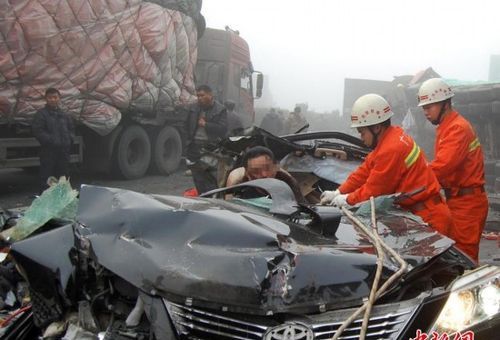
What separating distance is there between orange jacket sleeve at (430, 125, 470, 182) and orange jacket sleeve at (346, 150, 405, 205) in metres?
0.68

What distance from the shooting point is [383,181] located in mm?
3525

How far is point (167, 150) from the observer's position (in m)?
12.2

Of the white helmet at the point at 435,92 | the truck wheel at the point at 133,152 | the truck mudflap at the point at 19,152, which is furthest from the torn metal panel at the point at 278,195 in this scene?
the truck wheel at the point at 133,152

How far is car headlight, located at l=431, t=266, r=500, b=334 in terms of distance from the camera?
191cm

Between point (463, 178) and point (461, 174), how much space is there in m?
0.04

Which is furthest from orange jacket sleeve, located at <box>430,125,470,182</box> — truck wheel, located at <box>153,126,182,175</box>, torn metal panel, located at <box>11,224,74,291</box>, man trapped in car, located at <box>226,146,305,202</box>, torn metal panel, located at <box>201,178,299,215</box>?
truck wheel, located at <box>153,126,182,175</box>

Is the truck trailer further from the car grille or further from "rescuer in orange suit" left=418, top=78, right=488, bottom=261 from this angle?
the car grille

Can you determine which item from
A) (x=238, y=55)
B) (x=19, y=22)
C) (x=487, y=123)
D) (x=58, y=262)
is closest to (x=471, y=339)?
(x=58, y=262)

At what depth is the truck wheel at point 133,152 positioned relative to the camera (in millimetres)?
10422

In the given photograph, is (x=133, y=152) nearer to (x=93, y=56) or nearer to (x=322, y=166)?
(x=93, y=56)

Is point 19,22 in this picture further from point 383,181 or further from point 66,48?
point 383,181

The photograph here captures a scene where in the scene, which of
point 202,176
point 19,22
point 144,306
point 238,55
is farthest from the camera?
point 238,55

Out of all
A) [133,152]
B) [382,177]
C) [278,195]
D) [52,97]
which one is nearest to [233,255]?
[278,195]

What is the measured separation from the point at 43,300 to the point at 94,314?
246 mm
